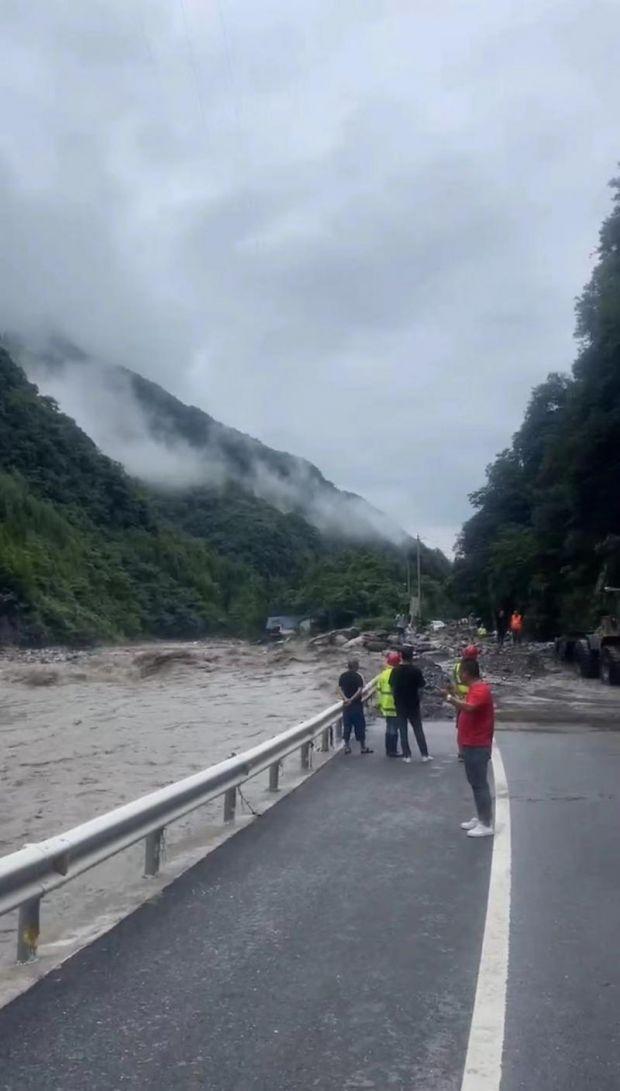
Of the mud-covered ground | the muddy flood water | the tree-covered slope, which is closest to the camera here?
the muddy flood water

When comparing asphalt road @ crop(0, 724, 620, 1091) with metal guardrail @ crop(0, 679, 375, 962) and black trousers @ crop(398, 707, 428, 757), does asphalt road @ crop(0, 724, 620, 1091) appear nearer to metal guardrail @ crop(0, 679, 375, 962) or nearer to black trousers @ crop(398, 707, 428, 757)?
metal guardrail @ crop(0, 679, 375, 962)

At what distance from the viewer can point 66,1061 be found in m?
4.89

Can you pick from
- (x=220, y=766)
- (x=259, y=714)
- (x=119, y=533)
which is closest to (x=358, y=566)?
(x=119, y=533)

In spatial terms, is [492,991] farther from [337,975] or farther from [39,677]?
[39,677]

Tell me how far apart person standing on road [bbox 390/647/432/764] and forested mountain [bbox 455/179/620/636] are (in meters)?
23.9

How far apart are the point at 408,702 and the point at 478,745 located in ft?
17.8

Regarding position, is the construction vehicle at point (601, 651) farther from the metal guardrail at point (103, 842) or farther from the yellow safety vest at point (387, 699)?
the metal guardrail at point (103, 842)

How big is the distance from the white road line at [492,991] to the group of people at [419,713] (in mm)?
746

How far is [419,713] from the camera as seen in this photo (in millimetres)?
15695

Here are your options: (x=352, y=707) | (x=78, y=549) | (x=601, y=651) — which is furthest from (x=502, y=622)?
(x=352, y=707)

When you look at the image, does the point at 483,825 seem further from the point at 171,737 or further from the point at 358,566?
the point at 358,566

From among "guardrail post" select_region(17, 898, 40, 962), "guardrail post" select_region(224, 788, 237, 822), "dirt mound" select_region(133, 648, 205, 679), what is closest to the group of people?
"guardrail post" select_region(224, 788, 237, 822)

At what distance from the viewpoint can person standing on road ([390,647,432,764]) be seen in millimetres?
15508

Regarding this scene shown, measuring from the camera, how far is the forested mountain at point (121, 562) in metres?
95.0
